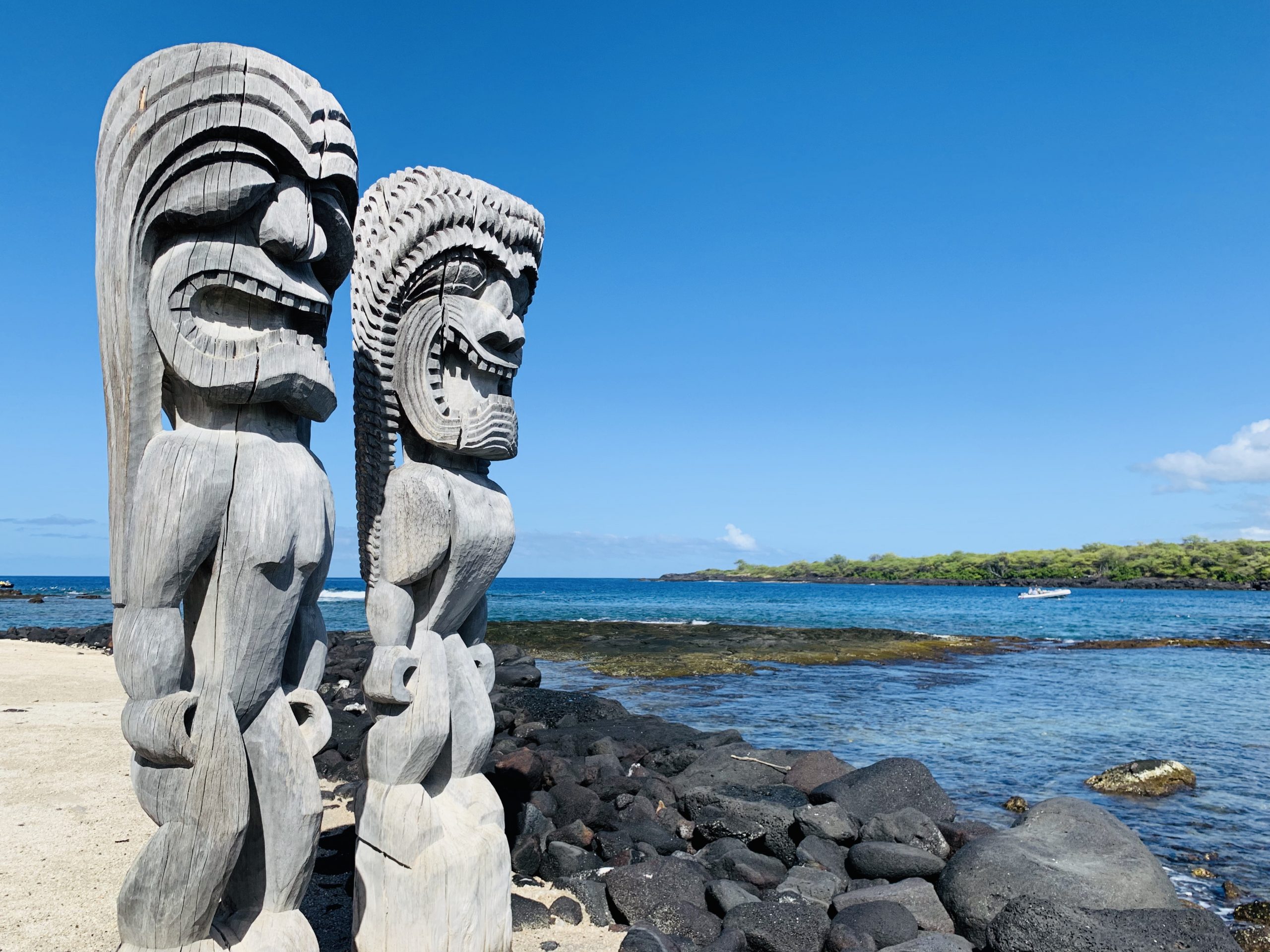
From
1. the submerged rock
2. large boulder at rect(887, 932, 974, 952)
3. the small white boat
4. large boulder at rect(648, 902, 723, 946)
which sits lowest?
the small white boat

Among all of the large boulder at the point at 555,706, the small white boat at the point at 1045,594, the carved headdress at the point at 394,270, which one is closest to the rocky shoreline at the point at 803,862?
the large boulder at the point at 555,706

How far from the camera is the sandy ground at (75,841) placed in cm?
422

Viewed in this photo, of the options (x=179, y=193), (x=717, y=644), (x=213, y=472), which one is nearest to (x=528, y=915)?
(x=213, y=472)

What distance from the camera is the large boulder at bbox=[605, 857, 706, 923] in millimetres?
4625

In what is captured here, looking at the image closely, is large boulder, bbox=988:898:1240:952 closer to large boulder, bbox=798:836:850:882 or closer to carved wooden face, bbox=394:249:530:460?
large boulder, bbox=798:836:850:882

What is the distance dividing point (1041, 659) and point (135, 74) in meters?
23.9

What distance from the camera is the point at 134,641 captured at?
2605 millimetres

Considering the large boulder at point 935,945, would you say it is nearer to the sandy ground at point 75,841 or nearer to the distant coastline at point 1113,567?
the sandy ground at point 75,841

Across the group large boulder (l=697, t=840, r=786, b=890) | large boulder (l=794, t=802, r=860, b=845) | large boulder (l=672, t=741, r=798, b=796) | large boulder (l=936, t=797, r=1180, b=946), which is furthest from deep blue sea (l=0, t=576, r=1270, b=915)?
large boulder (l=697, t=840, r=786, b=890)

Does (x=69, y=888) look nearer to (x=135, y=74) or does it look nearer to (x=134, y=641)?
(x=134, y=641)

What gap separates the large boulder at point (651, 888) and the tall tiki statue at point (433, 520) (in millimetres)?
1192

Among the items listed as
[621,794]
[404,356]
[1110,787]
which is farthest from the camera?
[1110,787]

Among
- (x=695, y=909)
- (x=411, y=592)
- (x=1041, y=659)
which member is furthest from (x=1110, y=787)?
(x=1041, y=659)

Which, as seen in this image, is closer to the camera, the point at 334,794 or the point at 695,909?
the point at 695,909
